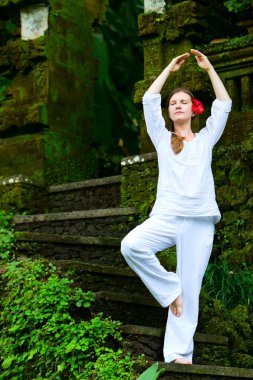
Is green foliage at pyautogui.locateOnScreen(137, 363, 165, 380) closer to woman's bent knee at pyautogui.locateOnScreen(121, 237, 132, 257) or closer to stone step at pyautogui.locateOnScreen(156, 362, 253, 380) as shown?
stone step at pyautogui.locateOnScreen(156, 362, 253, 380)

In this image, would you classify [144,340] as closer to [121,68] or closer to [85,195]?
[85,195]

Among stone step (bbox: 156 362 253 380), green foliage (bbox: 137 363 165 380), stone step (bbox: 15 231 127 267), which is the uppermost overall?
stone step (bbox: 15 231 127 267)

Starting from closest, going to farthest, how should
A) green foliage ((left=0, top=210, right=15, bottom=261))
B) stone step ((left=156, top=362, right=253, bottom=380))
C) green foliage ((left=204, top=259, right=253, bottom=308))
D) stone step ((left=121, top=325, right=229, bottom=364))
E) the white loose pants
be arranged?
stone step ((left=156, top=362, right=253, bottom=380)) < the white loose pants < stone step ((left=121, top=325, right=229, bottom=364)) < green foliage ((left=204, top=259, right=253, bottom=308)) < green foliage ((left=0, top=210, right=15, bottom=261))

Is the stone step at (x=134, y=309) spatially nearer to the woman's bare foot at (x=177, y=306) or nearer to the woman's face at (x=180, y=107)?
the woman's bare foot at (x=177, y=306)

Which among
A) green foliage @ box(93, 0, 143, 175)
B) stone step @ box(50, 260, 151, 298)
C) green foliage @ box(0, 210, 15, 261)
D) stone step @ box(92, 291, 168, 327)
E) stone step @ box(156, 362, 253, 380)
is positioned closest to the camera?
stone step @ box(156, 362, 253, 380)

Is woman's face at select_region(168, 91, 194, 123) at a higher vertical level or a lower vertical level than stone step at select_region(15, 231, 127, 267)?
higher

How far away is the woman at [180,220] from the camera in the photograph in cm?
509

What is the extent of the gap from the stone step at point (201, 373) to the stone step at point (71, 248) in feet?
6.21

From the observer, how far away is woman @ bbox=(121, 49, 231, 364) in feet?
16.7

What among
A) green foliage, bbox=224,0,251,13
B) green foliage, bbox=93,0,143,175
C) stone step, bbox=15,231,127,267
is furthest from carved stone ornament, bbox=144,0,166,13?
green foliage, bbox=93,0,143,175

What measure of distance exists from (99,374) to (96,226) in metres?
2.51

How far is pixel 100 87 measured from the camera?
11.7 meters

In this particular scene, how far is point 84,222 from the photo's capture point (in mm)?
7449

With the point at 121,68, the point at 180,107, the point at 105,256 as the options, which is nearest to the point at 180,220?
the point at 180,107
